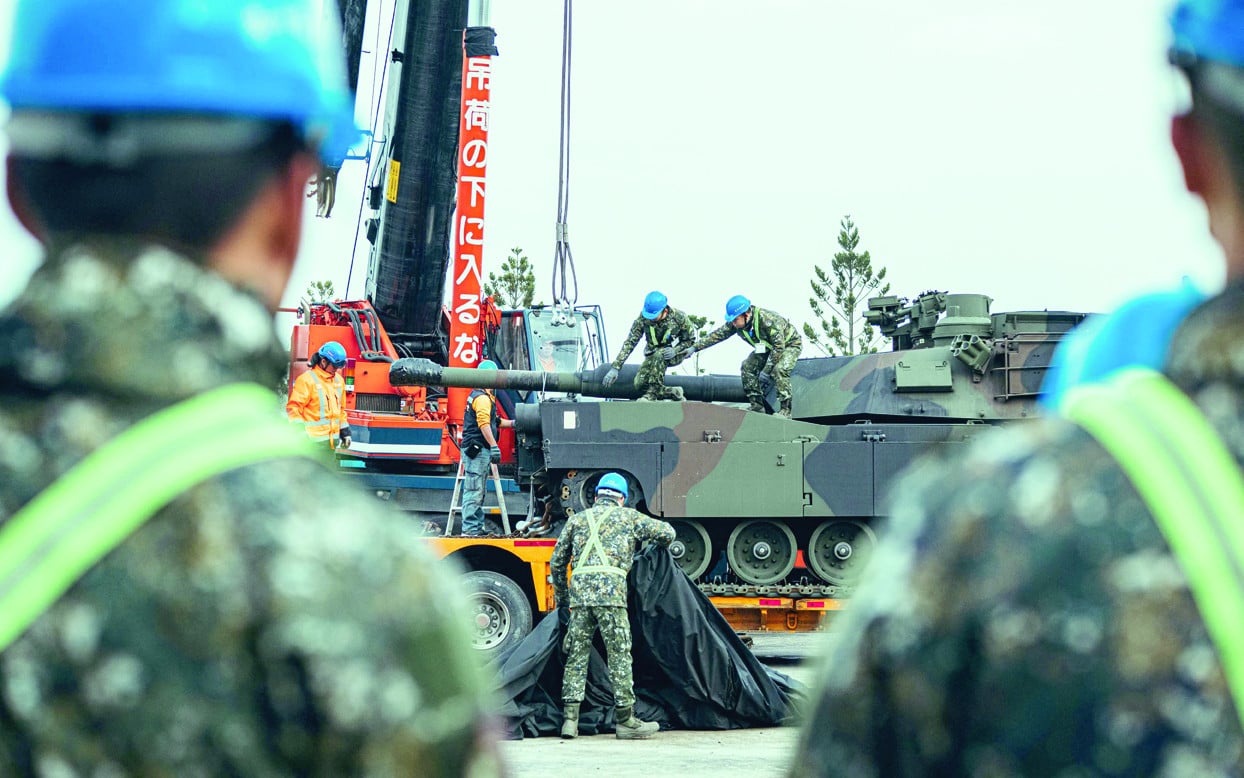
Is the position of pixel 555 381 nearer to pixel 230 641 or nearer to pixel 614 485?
pixel 614 485

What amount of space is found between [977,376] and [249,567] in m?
14.2

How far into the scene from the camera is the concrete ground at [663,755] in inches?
347

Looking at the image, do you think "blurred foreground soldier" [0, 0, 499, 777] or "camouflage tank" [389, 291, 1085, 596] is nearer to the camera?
"blurred foreground soldier" [0, 0, 499, 777]

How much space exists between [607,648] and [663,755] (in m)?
1.17

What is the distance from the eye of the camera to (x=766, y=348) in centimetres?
1518

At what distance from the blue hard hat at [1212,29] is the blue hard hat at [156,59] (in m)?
0.78

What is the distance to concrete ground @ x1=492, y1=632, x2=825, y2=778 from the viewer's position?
8.82 metres

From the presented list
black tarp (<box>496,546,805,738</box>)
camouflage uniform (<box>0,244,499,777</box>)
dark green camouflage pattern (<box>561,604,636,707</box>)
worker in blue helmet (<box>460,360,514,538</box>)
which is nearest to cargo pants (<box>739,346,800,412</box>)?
worker in blue helmet (<box>460,360,514,538</box>)

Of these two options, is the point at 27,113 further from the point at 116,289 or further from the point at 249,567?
the point at 249,567

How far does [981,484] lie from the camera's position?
4.34 feet

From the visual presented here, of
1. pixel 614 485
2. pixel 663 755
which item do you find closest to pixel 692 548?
pixel 614 485

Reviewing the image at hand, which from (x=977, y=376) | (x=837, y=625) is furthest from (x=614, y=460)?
(x=837, y=625)

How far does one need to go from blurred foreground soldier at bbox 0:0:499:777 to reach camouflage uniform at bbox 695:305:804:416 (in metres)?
13.4

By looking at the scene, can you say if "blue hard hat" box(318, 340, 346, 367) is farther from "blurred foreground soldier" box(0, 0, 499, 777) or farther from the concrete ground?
"blurred foreground soldier" box(0, 0, 499, 777)
